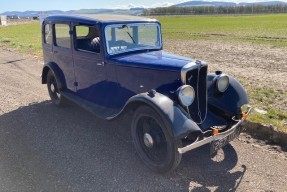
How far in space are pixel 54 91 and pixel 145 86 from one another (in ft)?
9.65

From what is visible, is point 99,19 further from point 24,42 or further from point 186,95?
point 24,42

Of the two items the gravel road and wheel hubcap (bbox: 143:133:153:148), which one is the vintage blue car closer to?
wheel hubcap (bbox: 143:133:153:148)

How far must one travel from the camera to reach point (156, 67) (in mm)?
4121

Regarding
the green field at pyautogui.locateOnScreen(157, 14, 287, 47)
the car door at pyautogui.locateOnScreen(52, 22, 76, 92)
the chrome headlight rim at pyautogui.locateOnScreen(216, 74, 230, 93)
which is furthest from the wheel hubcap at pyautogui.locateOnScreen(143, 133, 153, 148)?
the green field at pyautogui.locateOnScreen(157, 14, 287, 47)

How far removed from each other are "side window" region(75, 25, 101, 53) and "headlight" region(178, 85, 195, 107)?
183cm

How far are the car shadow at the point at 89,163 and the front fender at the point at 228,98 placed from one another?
23.5 inches

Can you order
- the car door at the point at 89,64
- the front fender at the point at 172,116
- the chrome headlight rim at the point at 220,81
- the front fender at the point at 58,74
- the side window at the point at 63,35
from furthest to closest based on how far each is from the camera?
the front fender at the point at 58,74 < the side window at the point at 63,35 < the car door at the point at 89,64 < the chrome headlight rim at the point at 220,81 < the front fender at the point at 172,116

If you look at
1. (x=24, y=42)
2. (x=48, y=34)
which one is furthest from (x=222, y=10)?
(x=48, y=34)

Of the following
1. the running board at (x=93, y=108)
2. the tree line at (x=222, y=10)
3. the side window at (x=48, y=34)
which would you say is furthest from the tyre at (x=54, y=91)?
the tree line at (x=222, y=10)

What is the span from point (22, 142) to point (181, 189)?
270 centimetres

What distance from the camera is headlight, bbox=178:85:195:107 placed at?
149 inches

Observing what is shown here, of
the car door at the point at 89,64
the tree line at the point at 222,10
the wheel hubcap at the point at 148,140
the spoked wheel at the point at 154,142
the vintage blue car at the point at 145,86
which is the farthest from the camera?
the tree line at the point at 222,10

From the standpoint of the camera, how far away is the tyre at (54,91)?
6.22m

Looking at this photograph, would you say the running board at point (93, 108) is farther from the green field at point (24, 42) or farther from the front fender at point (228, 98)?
the green field at point (24, 42)
